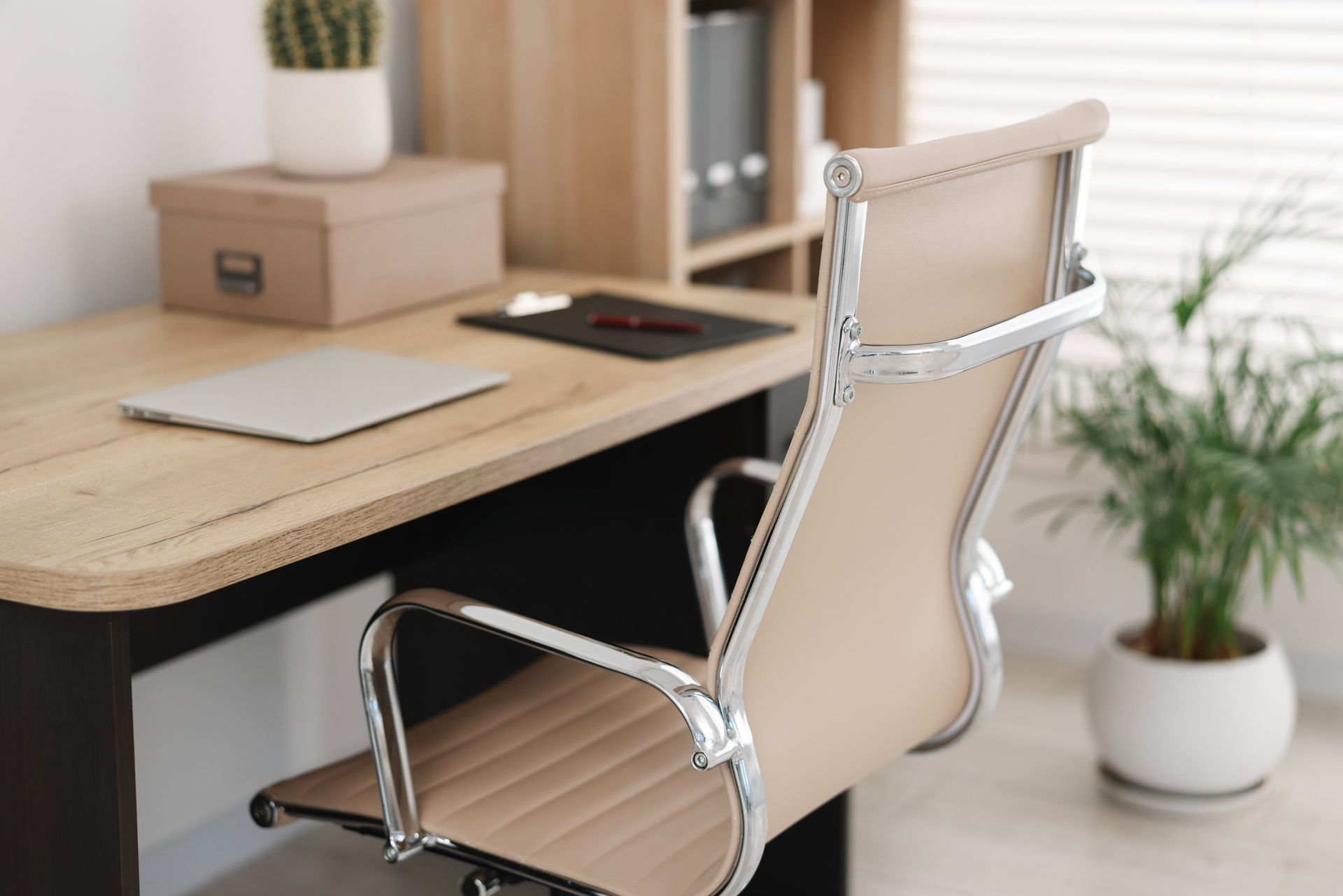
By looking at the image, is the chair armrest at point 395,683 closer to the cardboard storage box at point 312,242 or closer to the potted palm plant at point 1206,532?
the cardboard storage box at point 312,242

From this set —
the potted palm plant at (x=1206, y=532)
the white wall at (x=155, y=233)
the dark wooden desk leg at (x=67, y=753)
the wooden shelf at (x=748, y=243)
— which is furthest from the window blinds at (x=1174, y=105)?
the dark wooden desk leg at (x=67, y=753)

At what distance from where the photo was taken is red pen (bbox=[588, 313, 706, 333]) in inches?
70.9

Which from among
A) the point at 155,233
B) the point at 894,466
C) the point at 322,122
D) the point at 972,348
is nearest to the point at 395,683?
the point at 894,466

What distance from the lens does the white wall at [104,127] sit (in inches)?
74.8

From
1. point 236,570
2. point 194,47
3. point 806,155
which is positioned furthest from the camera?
point 806,155

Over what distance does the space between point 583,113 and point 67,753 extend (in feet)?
4.31

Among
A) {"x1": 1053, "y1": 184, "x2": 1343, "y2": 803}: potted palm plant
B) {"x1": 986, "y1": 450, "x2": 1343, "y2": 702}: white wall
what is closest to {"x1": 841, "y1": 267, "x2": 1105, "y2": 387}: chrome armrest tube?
{"x1": 1053, "y1": 184, "x2": 1343, "y2": 803}: potted palm plant

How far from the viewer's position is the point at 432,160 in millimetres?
2162

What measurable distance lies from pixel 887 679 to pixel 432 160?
44.4 inches

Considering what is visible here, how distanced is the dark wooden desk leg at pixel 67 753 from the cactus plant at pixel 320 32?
1.04 meters

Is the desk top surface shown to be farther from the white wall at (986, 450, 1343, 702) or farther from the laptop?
the white wall at (986, 450, 1343, 702)

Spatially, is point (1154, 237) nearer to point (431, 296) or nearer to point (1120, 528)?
point (1120, 528)

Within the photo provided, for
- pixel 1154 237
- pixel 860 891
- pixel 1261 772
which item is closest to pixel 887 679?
pixel 860 891

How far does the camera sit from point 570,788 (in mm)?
1401
